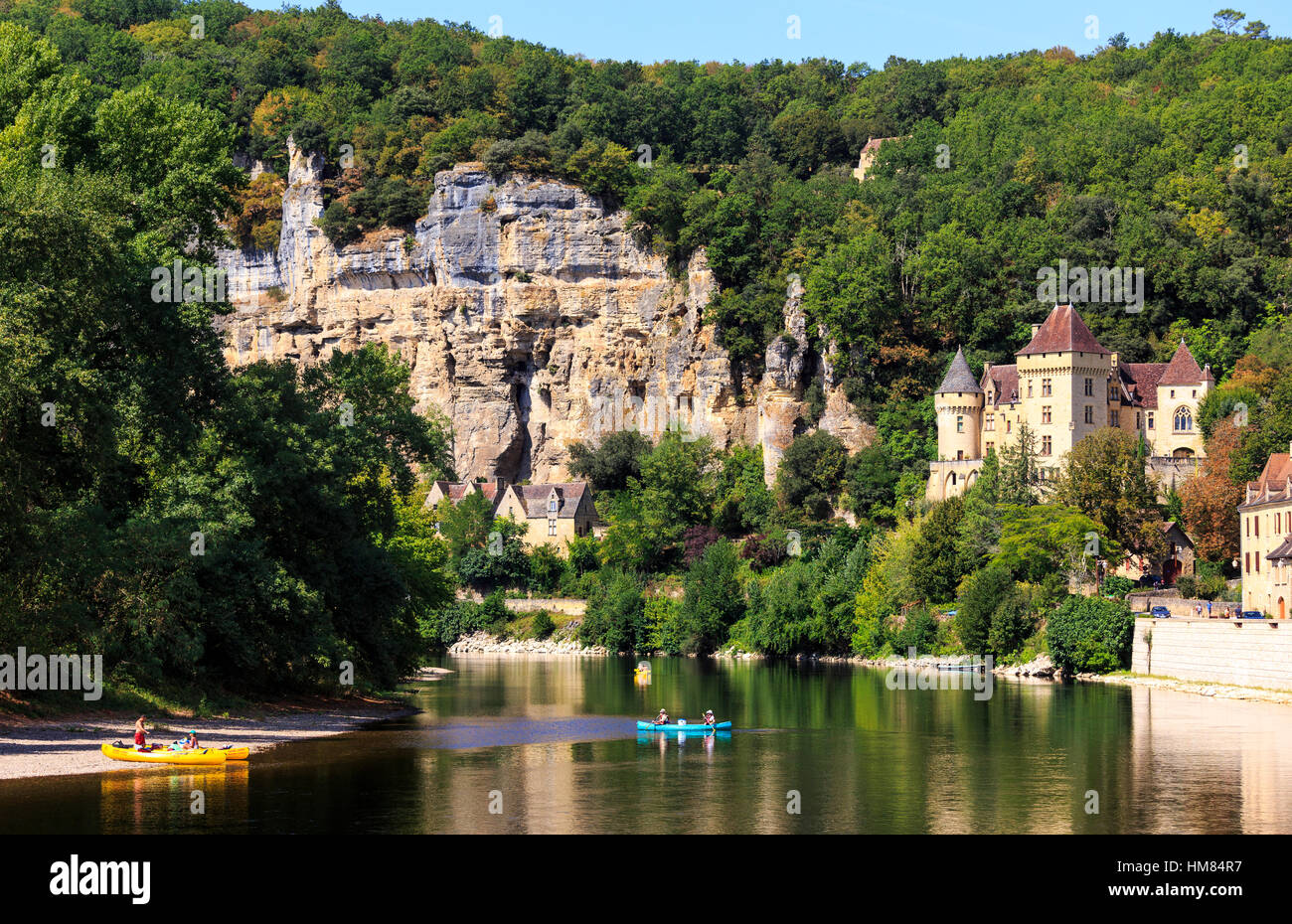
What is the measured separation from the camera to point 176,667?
39375 millimetres

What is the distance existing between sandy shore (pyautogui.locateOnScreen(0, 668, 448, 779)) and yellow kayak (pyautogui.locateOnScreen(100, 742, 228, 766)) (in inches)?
7.1

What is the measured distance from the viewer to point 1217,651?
179 ft

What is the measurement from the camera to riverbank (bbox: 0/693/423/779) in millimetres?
30844

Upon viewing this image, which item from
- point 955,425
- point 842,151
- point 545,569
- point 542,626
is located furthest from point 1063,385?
point 842,151

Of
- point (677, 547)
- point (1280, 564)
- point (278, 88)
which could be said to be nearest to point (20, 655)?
point (1280, 564)

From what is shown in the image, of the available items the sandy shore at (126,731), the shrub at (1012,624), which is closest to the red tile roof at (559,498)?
the shrub at (1012,624)

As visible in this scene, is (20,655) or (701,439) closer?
(20,655)

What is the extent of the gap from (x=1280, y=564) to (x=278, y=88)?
302ft

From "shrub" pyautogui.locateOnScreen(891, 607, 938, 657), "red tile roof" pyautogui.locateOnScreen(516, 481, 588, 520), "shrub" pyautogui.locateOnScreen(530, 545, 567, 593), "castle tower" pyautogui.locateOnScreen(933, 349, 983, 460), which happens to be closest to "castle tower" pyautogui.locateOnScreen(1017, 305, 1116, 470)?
"castle tower" pyautogui.locateOnScreen(933, 349, 983, 460)

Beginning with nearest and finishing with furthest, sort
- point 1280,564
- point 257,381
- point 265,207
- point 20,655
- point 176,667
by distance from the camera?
1. point 20,655
2. point 176,667
3. point 257,381
4. point 1280,564
5. point 265,207

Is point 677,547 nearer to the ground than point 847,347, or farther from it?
nearer to the ground

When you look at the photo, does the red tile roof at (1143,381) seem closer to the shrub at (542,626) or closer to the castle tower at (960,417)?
the castle tower at (960,417)

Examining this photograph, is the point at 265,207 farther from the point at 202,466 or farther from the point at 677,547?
the point at 202,466

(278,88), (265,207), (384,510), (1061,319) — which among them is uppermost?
(278,88)
